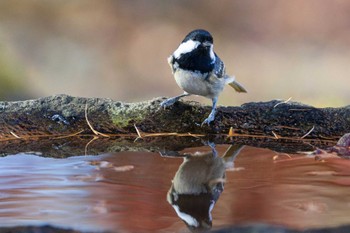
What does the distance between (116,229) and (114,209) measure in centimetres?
22

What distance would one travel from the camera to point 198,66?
103 inches

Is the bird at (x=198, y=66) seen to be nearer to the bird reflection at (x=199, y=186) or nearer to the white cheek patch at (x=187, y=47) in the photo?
the white cheek patch at (x=187, y=47)

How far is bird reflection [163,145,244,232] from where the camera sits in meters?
1.20

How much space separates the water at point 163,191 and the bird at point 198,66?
1.86ft

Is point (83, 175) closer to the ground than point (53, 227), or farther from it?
closer to the ground

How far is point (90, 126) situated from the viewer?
2.32 metres

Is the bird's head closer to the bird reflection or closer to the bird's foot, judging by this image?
the bird's foot

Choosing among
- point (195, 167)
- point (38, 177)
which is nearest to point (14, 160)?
point (38, 177)

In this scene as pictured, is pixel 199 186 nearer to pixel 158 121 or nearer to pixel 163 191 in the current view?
pixel 163 191

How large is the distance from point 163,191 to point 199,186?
13cm

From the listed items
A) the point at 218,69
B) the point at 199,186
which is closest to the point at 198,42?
the point at 218,69

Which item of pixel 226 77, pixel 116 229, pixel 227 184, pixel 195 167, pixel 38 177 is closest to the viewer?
pixel 116 229

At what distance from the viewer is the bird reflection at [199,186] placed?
1.20 metres

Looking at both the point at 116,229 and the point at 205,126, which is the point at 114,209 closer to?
the point at 116,229
